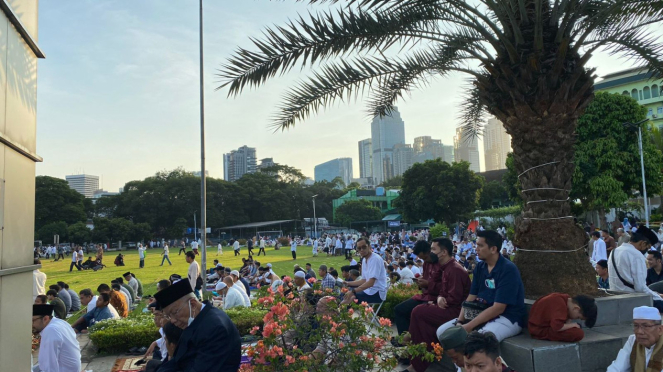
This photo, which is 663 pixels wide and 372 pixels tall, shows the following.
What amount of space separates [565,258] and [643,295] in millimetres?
885

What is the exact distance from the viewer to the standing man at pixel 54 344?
5.28m

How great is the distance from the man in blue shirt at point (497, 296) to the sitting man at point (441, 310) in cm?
38

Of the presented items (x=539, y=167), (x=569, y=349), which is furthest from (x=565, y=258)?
(x=569, y=349)

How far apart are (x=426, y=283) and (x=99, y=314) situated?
24.7 feet

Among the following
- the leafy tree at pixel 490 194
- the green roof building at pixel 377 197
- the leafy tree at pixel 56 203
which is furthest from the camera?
the green roof building at pixel 377 197

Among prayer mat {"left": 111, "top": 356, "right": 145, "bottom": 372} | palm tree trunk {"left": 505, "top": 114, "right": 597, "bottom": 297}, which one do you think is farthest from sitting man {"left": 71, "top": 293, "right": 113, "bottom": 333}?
palm tree trunk {"left": 505, "top": 114, "right": 597, "bottom": 297}

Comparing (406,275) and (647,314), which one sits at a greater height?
(647,314)

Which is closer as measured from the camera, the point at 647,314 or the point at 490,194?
the point at 647,314

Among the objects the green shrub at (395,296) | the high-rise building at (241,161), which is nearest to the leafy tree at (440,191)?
the green shrub at (395,296)

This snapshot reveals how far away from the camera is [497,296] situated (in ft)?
15.4

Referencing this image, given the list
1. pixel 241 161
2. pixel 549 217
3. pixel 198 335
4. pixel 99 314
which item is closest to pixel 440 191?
pixel 99 314

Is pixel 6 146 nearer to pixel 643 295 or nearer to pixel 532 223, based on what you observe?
pixel 532 223

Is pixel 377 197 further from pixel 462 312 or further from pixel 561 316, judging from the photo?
pixel 561 316

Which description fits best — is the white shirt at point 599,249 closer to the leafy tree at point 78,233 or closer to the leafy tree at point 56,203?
the leafy tree at point 78,233
